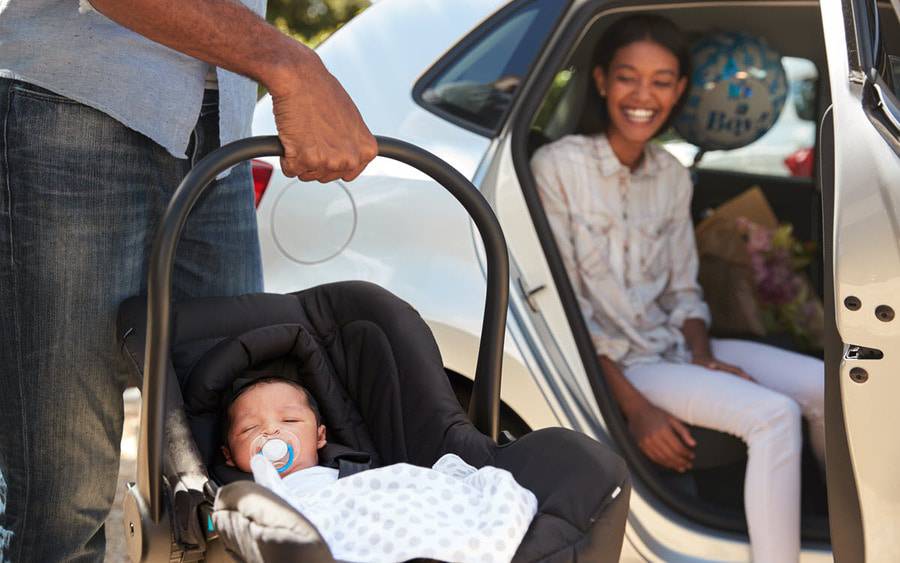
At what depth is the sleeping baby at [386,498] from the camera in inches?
60.9

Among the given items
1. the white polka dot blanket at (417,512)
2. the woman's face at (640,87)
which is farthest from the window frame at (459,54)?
the white polka dot blanket at (417,512)

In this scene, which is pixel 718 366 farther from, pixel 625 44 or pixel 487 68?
pixel 487 68

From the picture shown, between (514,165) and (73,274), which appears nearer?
(73,274)

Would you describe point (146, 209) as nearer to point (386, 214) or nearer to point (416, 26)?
point (386, 214)

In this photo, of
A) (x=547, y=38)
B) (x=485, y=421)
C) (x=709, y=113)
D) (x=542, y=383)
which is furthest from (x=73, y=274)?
(x=709, y=113)

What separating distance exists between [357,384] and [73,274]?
1.82 ft

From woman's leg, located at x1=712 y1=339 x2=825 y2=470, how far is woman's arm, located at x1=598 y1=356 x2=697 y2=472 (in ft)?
1.15

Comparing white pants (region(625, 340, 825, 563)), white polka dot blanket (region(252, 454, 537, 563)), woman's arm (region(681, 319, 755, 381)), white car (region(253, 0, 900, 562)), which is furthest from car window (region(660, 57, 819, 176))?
white polka dot blanket (region(252, 454, 537, 563))

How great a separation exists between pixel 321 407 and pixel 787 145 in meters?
2.83

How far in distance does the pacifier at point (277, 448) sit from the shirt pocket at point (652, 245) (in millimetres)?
1559

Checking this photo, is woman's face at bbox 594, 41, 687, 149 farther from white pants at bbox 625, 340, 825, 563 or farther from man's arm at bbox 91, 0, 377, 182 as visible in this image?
man's arm at bbox 91, 0, 377, 182

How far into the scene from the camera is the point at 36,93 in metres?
1.92

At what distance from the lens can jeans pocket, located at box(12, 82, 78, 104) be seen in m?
1.92

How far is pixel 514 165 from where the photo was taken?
2.78 m
